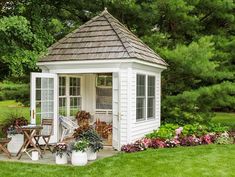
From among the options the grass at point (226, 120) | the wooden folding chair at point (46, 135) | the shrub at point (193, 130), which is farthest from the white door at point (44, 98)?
the grass at point (226, 120)

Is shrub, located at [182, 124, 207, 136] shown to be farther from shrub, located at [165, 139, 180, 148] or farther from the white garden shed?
the white garden shed

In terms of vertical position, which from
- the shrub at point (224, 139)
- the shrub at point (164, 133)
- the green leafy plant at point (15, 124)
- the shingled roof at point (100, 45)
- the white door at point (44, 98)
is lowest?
the shrub at point (224, 139)

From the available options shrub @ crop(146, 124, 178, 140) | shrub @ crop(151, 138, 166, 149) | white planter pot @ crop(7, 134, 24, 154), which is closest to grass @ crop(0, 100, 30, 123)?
white planter pot @ crop(7, 134, 24, 154)

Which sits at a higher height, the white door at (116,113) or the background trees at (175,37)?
the background trees at (175,37)

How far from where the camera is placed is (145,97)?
39.3 feet

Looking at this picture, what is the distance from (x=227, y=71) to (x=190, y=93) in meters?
2.18

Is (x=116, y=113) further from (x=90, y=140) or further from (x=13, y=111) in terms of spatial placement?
(x=13, y=111)

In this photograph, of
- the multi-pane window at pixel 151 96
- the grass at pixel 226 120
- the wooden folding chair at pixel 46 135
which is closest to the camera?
the wooden folding chair at pixel 46 135

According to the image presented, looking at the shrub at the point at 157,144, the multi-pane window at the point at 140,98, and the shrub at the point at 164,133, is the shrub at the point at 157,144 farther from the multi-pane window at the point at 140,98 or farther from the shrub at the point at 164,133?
the multi-pane window at the point at 140,98

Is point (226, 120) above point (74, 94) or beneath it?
beneath

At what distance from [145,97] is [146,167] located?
354cm

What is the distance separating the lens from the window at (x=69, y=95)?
39.7ft

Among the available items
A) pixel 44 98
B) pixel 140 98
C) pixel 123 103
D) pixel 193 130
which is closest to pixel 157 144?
pixel 140 98

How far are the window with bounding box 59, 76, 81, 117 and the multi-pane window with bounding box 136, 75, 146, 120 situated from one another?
2.22 m
